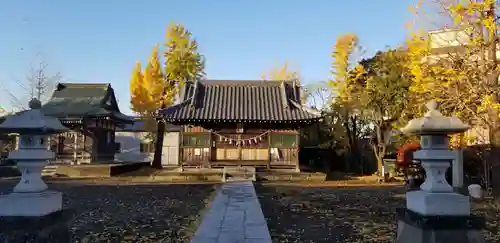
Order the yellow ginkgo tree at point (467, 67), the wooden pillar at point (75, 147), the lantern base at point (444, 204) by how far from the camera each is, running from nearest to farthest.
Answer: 1. the lantern base at point (444, 204)
2. the yellow ginkgo tree at point (467, 67)
3. the wooden pillar at point (75, 147)

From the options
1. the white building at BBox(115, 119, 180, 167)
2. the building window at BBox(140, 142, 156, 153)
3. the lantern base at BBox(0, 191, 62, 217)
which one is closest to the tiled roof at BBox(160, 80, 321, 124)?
the lantern base at BBox(0, 191, 62, 217)

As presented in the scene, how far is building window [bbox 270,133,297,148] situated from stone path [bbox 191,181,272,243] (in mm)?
10787

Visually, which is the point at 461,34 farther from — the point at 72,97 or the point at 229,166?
the point at 72,97

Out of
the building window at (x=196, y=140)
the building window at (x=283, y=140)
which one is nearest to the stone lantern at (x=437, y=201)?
the building window at (x=283, y=140)

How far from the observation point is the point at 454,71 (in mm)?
10875

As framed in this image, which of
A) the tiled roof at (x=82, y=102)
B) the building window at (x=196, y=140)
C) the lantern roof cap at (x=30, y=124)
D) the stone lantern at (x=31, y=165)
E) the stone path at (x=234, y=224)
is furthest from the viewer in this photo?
the tiled roof at (x=82, y=102)

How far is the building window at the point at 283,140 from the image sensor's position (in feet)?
75.4

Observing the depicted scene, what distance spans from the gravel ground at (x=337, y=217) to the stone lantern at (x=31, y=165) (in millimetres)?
4024

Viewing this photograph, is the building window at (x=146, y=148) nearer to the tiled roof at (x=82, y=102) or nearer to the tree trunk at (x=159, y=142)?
the tiled roof at (x=82, y=102)

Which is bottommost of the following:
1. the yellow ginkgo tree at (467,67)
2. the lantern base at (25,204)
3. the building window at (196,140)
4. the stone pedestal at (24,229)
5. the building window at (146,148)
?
the stone pedestal at (24,229)

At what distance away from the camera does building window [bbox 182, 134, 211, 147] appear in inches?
902

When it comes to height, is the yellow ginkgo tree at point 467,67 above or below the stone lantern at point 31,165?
above

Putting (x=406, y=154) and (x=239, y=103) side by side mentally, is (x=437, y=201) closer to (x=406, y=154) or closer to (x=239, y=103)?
(x=406, y=154)

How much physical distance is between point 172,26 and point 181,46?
5.41ft
